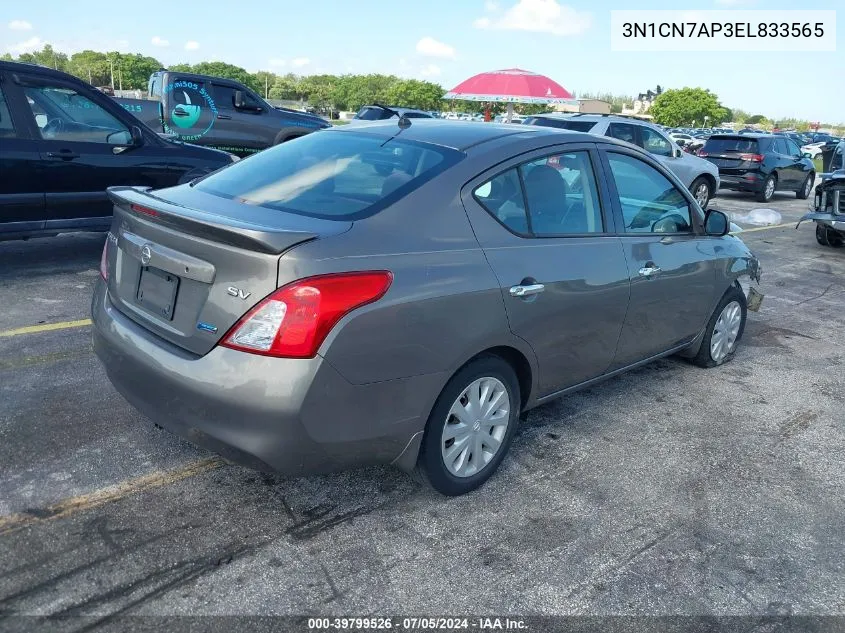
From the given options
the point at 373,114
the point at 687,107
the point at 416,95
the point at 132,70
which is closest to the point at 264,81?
the point at 132,70

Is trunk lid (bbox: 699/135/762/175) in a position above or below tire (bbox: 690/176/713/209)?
above

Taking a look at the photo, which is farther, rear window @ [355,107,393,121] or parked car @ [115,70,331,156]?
rear window @ [355,107,393,121]

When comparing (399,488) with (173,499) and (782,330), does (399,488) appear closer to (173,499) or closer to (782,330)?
(173,499)

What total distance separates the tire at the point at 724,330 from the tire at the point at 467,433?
2.18m

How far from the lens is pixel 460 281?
2906mm

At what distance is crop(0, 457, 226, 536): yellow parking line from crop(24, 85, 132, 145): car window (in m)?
4.43

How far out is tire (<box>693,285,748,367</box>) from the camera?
4980mm

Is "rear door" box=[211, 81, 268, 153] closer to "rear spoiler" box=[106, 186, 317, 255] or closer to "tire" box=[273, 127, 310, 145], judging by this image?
"tire" box=[273, 127, 310, 145]

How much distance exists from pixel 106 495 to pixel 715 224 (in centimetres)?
391

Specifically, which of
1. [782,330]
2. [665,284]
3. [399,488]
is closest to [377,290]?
[399,488]

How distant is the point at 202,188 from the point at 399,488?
1.68m

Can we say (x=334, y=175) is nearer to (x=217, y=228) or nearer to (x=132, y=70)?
(x=217, y=228)

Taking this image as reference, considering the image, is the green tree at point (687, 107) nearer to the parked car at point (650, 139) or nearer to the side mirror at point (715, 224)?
the parked car at point (650, 139)

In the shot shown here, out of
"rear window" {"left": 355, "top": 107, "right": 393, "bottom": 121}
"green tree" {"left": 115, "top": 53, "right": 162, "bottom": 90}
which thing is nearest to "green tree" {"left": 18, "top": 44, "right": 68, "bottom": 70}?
"green tree" {"left": 115, "top": 53, "right": 162, "bottom": 90}
